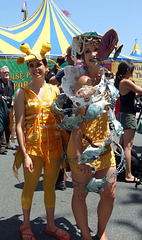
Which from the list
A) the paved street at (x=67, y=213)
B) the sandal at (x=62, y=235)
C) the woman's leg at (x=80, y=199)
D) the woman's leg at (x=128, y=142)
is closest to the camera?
the woman's leg at (x=80, y=199)

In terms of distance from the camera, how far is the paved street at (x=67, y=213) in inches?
96.1

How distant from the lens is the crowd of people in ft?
6.17

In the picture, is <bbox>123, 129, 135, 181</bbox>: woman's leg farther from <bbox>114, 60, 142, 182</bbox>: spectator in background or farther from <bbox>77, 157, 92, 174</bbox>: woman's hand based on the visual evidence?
<bbox>77, 157, 92, 174</bbox>: woman's hand

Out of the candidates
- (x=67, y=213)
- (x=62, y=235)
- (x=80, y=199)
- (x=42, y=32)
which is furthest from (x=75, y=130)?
(x=42, y=32)

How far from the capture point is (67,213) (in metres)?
2.85

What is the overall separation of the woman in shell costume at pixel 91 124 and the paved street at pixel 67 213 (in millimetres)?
513

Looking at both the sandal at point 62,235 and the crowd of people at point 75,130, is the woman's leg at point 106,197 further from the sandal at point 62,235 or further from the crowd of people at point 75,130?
the sandal at point 62,235

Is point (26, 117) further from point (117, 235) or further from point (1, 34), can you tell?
point (1, 34)

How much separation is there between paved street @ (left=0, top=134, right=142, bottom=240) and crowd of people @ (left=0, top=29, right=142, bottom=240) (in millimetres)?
214

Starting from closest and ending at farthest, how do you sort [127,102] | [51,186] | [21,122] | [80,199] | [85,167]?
[85,167] → [80,199] → [21,122] → [51,186] → [127,102]

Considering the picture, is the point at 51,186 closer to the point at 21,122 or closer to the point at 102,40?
the point at 21,122

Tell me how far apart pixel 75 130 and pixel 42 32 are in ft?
34.3

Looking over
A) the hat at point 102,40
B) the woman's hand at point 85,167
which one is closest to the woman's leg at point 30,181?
the woman's hand at point 85,167

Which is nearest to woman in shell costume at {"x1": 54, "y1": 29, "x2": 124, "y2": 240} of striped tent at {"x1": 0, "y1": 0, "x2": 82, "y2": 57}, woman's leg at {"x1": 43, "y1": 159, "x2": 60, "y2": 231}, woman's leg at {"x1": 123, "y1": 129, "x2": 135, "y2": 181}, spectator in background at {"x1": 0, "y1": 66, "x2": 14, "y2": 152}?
woman's leg at {"x1": 43, "y1": 159, "x2": 60, "y2": 231}
